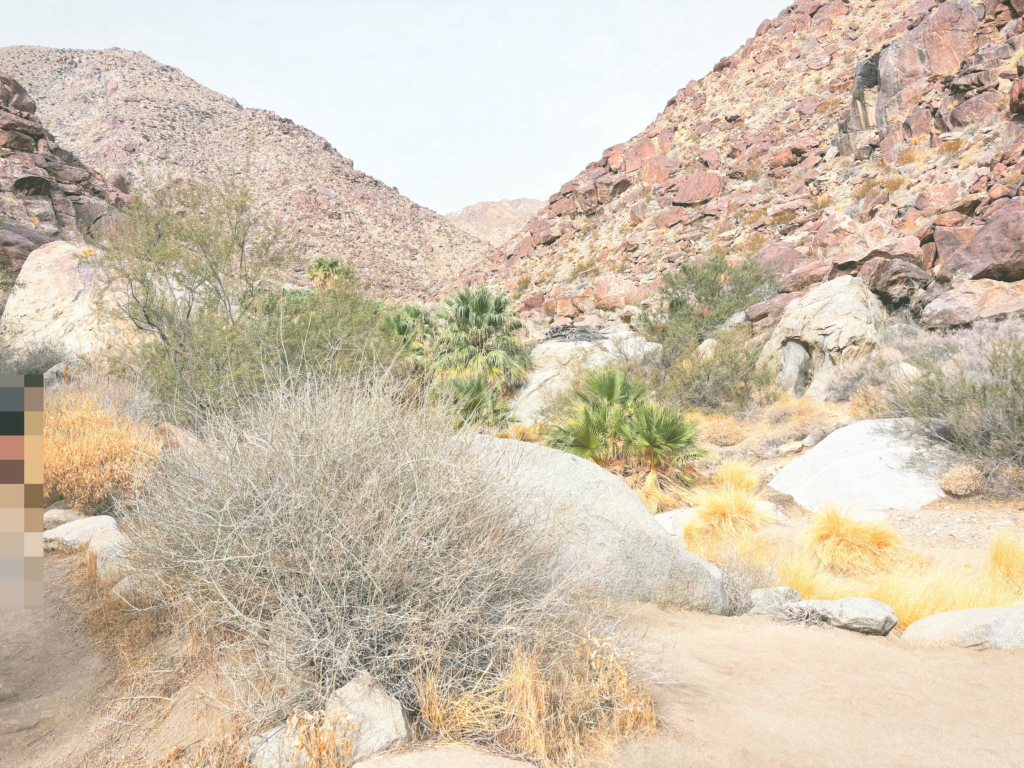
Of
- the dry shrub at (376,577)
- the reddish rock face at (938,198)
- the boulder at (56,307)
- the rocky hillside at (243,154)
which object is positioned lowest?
the dry shrub at (376,577)

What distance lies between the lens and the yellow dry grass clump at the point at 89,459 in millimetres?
6105

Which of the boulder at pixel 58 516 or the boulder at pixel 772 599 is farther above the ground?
the boulder at pixel 58 516

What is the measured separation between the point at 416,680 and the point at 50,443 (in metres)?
5.86

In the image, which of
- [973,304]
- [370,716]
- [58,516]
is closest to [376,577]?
[370,716]

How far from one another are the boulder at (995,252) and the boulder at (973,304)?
1.06ft

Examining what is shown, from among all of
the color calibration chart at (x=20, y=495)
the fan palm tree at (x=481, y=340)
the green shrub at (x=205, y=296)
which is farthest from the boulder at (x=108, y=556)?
the fan palm tree at (x=481, y=340)

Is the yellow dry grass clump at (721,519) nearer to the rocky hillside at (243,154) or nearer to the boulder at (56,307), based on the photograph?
the boulder at (56,307)

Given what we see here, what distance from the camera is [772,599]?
5074 mm

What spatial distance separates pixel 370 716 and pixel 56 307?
54.5 ft

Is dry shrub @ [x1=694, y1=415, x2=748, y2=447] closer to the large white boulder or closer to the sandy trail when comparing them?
the large white boulder

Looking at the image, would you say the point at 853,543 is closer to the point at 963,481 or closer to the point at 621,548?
the point at 963,481

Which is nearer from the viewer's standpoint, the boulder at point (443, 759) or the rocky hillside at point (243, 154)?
the boulder at point (443, 759)

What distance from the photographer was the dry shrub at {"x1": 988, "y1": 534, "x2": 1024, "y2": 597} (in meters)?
5.14

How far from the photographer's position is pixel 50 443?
6.26 metres
